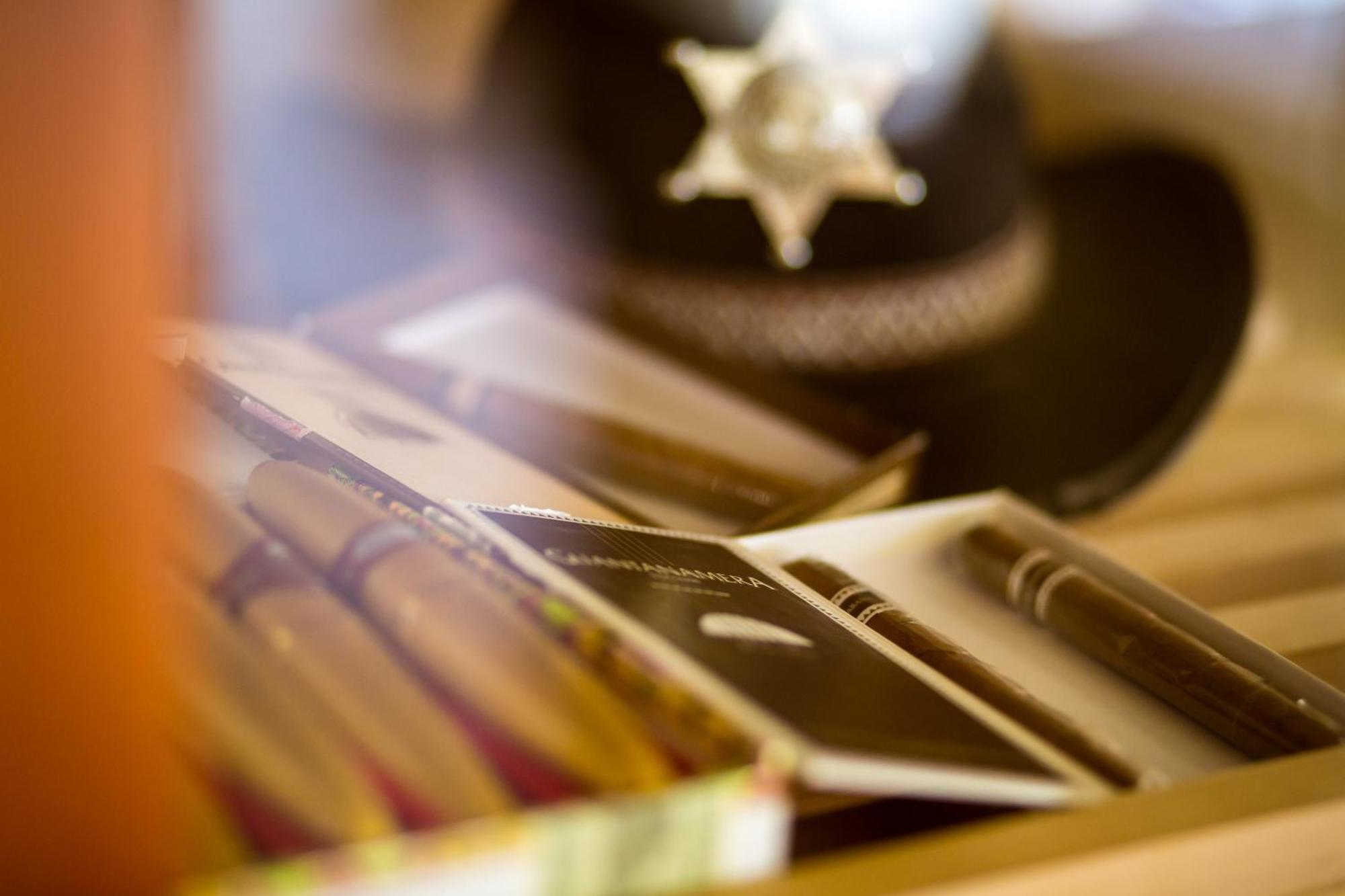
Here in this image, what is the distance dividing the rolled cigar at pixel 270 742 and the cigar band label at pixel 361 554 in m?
0.03

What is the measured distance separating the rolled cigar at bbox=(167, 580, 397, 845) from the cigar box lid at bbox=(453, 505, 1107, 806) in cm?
6

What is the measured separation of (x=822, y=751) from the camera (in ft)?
0.63

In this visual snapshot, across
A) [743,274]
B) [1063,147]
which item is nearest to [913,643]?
[743,274]

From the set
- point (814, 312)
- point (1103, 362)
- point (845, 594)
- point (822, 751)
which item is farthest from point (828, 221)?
point (822, 751)

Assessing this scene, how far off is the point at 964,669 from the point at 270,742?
0.53 feet

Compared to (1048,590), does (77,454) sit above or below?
below

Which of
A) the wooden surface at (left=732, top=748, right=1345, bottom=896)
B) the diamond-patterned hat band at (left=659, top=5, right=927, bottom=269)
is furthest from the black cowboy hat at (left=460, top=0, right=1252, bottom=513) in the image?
the wooden surface at (left=732, top=748, right=1345, bottom=896)

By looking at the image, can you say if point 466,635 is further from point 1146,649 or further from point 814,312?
point 814,312

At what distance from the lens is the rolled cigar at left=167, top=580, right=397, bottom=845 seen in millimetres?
180

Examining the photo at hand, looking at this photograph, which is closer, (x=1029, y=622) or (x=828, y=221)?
(x=1029, y=622)

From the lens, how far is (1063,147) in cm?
84

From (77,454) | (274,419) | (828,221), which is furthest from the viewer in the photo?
(828,221)

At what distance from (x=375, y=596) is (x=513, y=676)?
1.4 inches

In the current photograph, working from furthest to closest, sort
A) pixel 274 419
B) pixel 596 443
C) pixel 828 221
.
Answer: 1. pixel 828 221
2. pixel 596 443
3. pixel 274 419
